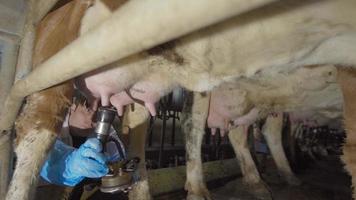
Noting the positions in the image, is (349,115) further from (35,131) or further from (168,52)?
(35,131)

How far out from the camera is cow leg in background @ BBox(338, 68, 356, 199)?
1.76 m

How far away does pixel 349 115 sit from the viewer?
1875 millimetres

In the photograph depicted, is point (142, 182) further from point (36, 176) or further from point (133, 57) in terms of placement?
point (133, 57)

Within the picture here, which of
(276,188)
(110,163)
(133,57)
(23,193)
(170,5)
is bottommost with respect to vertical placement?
(276,188)

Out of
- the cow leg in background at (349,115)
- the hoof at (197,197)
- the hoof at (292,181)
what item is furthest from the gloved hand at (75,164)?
the hoof at (292,181)

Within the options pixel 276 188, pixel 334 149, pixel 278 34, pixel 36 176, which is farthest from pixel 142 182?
pixel 334 149

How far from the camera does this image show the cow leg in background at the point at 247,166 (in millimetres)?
3236

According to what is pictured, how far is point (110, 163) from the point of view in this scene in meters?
1.86

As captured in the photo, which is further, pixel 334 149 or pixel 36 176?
pixel 334 149

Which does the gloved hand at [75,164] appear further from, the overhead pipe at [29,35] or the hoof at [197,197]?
the hoof at [197,197]

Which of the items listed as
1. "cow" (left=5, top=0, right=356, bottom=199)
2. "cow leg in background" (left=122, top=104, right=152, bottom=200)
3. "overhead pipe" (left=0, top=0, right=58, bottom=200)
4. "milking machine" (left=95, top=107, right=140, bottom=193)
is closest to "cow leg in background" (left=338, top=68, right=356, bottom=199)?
"cow" (left=5, top=0, right=356, bottom=199)

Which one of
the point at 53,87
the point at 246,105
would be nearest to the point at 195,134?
the point at 246,105

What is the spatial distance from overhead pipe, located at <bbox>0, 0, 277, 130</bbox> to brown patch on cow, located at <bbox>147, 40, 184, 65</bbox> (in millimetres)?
540

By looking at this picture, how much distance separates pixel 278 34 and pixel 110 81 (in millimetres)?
842
